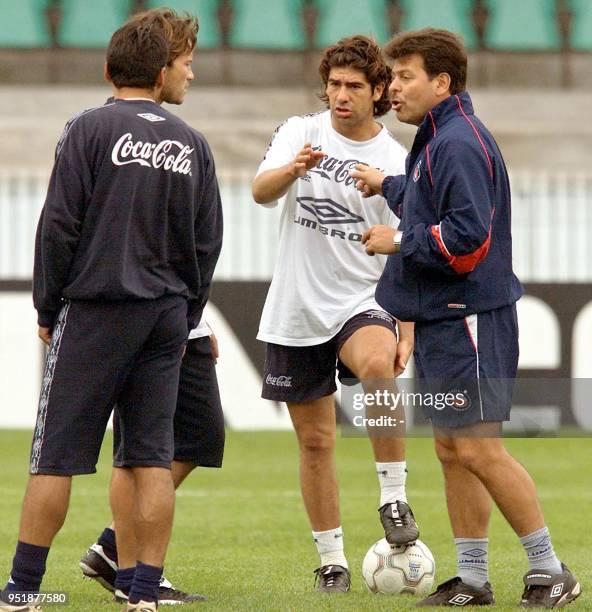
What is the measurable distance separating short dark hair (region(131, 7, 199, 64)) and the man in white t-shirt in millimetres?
943

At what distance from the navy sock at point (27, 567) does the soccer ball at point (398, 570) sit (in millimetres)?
1418

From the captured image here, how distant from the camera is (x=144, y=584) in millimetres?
4391

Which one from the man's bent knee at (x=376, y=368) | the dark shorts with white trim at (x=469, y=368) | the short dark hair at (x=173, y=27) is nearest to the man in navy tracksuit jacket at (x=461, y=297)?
the dark shorts with white trim at (x=469, y=368)

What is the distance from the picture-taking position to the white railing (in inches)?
552

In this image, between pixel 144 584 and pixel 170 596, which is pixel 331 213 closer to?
pixel 170 596

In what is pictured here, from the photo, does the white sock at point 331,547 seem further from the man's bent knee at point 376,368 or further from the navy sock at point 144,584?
the navy sock at point 144,584

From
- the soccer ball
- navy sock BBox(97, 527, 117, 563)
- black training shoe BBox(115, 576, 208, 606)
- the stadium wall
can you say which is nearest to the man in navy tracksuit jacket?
the soccer ball

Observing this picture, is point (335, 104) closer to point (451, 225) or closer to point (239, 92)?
point (451, 225)

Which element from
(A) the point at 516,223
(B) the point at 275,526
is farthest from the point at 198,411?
(A) the point at 516,223

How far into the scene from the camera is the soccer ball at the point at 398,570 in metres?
5.29

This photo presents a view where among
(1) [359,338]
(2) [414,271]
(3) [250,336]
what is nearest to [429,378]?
(2) [414,271]

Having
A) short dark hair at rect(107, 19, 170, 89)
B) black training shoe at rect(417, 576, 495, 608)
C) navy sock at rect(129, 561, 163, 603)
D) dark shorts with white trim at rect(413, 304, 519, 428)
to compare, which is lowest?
black training shoe at rect(417, 576, 495, 608)

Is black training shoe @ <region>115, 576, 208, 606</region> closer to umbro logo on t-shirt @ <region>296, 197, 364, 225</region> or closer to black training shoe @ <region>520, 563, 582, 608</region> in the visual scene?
black training shoe @ <region>520, 563, 582, 608</region>

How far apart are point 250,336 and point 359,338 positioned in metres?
7.28
